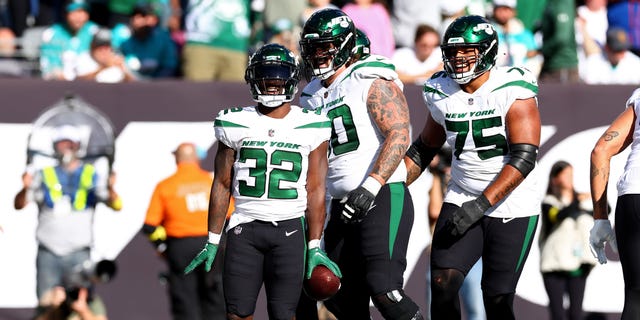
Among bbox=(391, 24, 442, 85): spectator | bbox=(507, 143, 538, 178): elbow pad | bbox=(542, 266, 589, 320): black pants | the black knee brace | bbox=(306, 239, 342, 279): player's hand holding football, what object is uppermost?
bbox=(391, 24, 442, 85): spectator

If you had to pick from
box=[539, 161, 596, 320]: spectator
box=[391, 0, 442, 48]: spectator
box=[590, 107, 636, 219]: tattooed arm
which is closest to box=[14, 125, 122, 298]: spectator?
box=[391, 0, 442, 48]: spectator

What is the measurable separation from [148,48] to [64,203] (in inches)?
75.4

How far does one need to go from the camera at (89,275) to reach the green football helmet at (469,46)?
4034 mm

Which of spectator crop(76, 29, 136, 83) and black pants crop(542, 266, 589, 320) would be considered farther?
spectator crop(76, 29, 136, 83)

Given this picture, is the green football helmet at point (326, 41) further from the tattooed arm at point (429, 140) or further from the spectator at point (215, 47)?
the spectator at point (215, 47)

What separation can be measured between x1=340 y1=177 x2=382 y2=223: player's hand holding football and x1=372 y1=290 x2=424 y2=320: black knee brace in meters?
0.46

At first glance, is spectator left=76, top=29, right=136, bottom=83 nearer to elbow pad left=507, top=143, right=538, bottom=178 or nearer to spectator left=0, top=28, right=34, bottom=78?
spectator left=0, top=28, right=34, bottom=78

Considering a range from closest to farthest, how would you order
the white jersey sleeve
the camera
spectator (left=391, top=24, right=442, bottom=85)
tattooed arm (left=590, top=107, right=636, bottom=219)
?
tattooed arm (left=590, top=107, right=636, bottom=219), the white jersey sleeve, the camera, spectator (left=391, top=24, right=442, bottom=85)

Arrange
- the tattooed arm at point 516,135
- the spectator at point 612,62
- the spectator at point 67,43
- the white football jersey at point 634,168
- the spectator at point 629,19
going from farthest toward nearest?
the spectator at point 629,19 < the spectator at point 612,62 < the spectator at point 67,43 < the tattooed arm at point 516,135 < the white football jersey at point 634,168

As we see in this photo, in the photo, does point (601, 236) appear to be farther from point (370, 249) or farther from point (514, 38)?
point (514, 38)

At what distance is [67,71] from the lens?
39.0ft

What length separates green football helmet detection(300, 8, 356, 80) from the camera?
7.30 meters

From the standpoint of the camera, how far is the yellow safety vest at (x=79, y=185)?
35.4 ft

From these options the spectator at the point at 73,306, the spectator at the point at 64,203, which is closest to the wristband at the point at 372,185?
the spectator at the point at 73,306
